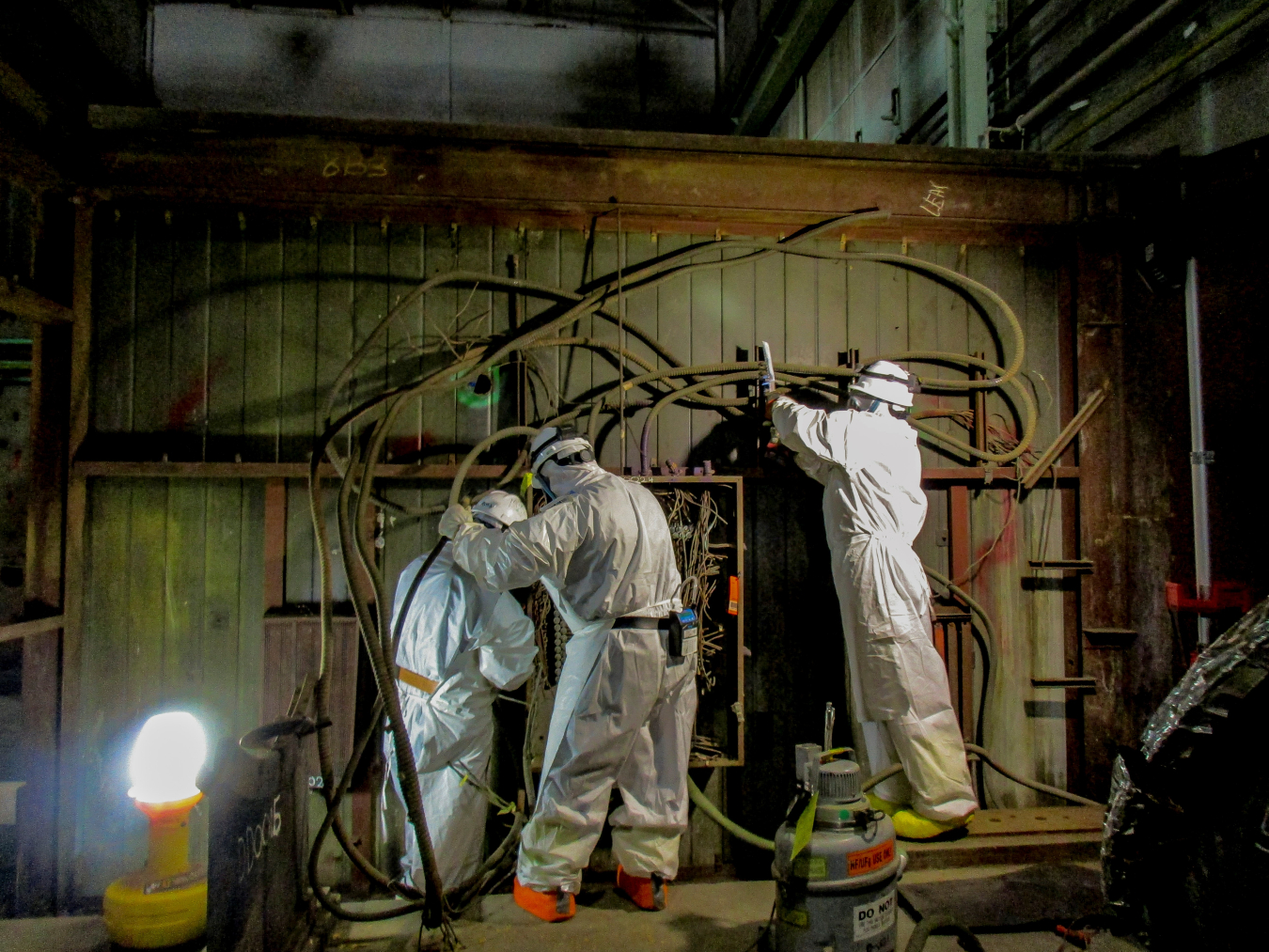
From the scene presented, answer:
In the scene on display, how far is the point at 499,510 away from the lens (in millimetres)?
2617

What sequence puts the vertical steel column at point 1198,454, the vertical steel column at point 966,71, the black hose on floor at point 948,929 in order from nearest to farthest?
1. the black hose on floor at point 948,929
2. the vertical steel column at point 1198,454
3. the vertical steel column at point 966,71

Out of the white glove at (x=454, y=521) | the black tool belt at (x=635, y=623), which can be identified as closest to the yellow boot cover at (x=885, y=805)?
the black tool belt at (x=635, y=623)

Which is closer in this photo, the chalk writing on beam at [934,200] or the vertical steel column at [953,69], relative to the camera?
the chalk writing on beam at [934,200]

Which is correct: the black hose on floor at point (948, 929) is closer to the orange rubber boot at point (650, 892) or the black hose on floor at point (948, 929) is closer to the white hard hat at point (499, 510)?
the orange rubber boot at point (650, 892)

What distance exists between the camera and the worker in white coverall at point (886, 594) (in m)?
2.66

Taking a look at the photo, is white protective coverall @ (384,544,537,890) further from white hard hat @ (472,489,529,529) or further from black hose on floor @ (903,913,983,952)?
black hose on floor @ (903,913,983,952)

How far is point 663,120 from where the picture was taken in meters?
5.71

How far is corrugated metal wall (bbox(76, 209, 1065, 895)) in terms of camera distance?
286cm

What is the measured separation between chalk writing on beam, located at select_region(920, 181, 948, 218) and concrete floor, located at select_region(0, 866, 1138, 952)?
2800 millimetres

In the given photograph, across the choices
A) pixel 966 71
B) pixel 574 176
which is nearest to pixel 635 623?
Answer: pixel 574 176

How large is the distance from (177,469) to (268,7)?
4418 millimetres

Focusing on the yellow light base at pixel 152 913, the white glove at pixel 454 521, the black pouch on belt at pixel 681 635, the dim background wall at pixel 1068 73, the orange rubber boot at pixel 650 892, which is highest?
the dim background wall at pixel 1068 73

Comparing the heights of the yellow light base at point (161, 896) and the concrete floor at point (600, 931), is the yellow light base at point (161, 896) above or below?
above

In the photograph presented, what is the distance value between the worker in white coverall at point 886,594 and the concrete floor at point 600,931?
0.34 meters
